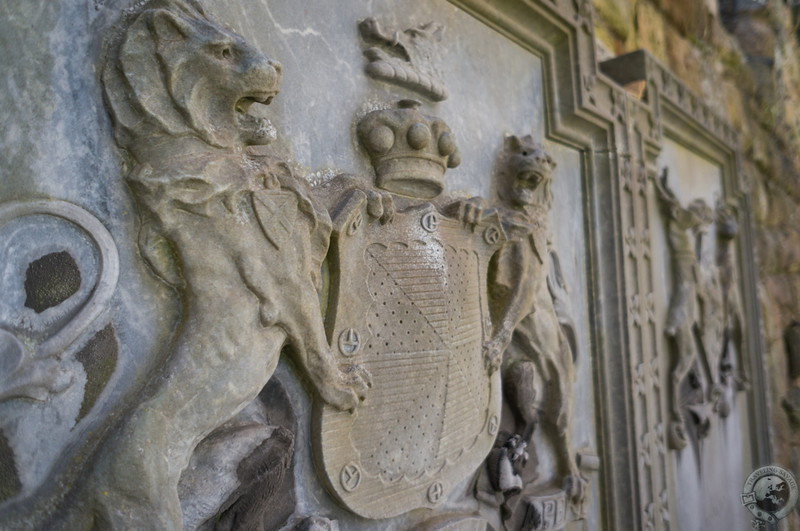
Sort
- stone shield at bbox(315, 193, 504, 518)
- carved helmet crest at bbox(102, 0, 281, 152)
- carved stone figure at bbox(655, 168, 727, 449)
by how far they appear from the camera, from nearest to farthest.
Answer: carved helmet crest at bbox(102, 0, 281, 152), stone shield at bbox(315, 193, 504, 518), carved stone figure at bbox(655, 168, 727, 449)

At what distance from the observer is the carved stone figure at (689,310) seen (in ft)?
8.63

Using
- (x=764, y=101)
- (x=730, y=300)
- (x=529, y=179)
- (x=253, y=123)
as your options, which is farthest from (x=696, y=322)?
(x=764, y=101)

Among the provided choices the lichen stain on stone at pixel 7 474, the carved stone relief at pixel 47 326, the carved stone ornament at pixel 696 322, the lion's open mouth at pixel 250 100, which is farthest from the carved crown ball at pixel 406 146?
the carved stone ornament at pixel 696 322

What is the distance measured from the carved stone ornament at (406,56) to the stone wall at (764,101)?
79.0 inches

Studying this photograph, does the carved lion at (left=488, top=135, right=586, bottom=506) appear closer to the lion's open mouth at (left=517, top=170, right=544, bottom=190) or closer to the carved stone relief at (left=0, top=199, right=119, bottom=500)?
the lion's open mouth at (left=517, top=170, right=544, bottom=190)

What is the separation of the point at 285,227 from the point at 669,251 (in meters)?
2.28

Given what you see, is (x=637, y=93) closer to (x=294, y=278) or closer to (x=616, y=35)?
(x=616, y=35)

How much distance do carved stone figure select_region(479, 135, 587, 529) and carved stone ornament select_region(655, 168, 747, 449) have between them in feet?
3.11

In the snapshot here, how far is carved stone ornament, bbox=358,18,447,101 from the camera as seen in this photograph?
1.41m

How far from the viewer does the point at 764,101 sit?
14.8 ft

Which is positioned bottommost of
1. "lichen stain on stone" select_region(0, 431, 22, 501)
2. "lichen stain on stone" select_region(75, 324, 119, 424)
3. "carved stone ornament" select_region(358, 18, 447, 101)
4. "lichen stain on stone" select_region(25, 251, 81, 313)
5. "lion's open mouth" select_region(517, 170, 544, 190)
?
"lichen stain on stone" select_region(0, 431, 22, 501)

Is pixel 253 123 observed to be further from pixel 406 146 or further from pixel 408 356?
pixel 408 356

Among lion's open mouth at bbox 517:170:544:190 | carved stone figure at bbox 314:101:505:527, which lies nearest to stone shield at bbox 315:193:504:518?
carved stone figure at bbox 314:101:505:527

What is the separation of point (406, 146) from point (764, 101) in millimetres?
4240
